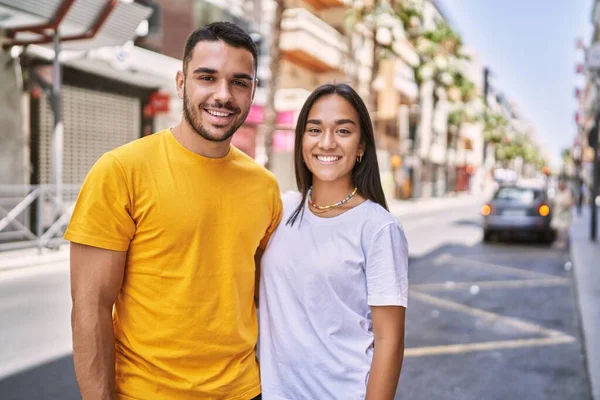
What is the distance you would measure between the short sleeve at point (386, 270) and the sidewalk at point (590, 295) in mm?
3397

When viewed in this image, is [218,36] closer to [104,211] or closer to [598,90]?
[104,211]

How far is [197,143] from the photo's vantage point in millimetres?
1909

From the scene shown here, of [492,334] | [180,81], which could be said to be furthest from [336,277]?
[492,334]

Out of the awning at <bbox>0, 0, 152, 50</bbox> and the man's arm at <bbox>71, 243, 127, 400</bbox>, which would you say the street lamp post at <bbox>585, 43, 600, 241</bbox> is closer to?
→ the awning at <bbox>0, 0, 152, 50</bbox>

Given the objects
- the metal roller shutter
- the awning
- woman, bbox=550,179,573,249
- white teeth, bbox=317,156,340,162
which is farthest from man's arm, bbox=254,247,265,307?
woman, bbox=550,179,573,249

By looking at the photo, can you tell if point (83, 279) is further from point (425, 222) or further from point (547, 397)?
point (425, 222)

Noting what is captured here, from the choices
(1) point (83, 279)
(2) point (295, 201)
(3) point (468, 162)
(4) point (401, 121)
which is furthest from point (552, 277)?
(3) point (468, 162)

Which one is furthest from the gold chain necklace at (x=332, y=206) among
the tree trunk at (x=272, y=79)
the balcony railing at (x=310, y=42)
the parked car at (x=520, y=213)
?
the balcony railing at (x=310, y=42)

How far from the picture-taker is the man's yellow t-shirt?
1.76 m

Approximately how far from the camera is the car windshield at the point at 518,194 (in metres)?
16.6

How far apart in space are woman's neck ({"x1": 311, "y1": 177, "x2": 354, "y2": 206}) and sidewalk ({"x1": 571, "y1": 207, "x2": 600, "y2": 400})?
11.2ft

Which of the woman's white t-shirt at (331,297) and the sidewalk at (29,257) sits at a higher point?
the woman's white t-shirt at (331,297)

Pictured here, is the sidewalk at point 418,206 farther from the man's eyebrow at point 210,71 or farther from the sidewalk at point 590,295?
the man's eyebrow at point 210,71

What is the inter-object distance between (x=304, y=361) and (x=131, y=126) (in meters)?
17.5
